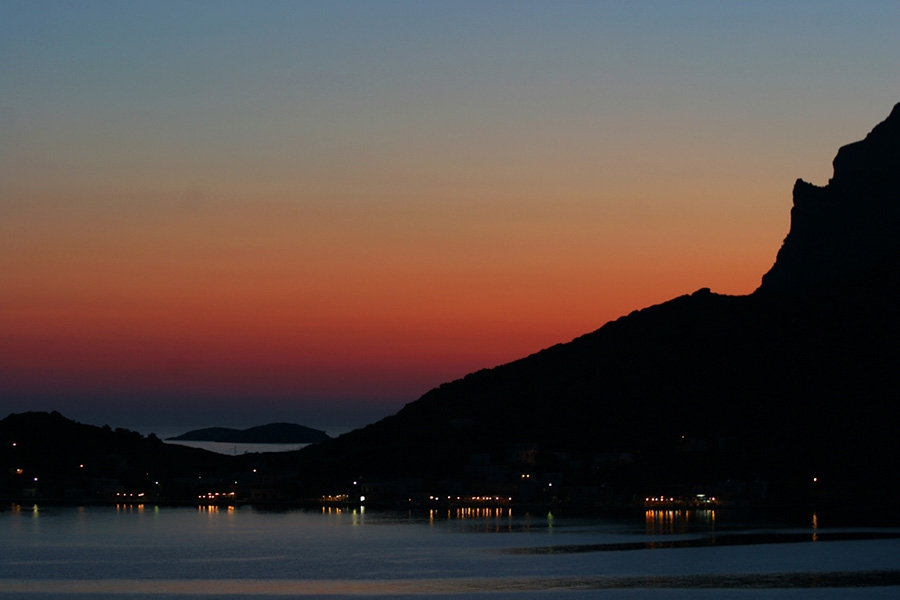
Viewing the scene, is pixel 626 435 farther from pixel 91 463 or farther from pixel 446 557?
pixel 446 557

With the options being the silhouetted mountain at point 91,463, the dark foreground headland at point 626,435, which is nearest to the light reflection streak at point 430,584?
the dark foreground headland at point 626,435

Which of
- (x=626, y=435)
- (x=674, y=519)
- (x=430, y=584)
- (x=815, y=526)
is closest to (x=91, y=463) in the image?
(x=626, y=435)

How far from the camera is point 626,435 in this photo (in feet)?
525

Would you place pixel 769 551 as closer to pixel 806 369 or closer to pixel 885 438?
pixel 885 438

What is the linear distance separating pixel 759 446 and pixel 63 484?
274 ft

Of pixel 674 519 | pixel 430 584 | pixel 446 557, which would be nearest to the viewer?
pixel 430 584

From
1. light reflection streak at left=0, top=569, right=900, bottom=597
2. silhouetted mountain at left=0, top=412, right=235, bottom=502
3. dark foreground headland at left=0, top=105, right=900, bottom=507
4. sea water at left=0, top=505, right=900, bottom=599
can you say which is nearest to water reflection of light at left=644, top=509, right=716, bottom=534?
sea water at left=0, top=505, right=900, bottom=599

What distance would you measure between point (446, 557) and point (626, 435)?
8007 cm

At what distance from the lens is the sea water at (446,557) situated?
219ft

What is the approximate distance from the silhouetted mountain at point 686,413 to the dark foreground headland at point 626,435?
0.28m

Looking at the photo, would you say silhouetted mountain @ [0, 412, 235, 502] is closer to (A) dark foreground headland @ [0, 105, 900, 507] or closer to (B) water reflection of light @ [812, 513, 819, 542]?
(A) dark foreground headland @ [0, 105, 900, 507]

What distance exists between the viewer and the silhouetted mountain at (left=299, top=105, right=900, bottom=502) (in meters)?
141

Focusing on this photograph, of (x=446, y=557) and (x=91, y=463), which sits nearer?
(x=446, y=557)

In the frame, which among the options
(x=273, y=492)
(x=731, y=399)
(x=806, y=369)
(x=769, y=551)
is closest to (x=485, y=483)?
(x=273, y=492)
